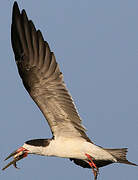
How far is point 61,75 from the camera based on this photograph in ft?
40.3

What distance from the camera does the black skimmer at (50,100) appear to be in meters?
12.4

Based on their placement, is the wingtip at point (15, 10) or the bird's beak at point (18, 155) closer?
the wingtip at point (15, 10)

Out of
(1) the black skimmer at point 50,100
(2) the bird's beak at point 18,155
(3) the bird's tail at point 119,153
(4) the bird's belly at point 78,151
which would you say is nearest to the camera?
(1) the black skimmer at point 50,100

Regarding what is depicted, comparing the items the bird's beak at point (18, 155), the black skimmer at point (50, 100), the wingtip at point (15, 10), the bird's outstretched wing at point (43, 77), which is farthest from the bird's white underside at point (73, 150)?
the wingtip at point (15, 10)

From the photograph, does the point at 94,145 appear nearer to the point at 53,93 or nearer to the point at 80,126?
the point at 80,126

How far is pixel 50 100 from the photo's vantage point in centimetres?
1248

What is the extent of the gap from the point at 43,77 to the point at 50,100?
1.59 ft

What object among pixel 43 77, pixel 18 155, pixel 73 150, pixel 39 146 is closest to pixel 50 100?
pixel 43 77

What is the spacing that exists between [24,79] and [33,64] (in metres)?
0.36

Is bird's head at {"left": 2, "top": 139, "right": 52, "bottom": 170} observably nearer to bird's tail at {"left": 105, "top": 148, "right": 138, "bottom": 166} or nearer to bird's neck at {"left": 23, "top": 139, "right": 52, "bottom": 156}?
bird's neck at {"left": 23, "top": 139, "right": 52, "bottom": 156}

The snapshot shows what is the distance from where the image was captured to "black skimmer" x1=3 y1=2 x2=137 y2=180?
40.7 ft

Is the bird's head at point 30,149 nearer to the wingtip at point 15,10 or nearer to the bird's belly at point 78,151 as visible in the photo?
the bird's belly at point 78,151

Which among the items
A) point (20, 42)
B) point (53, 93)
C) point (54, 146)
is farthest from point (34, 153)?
point (20, 42)

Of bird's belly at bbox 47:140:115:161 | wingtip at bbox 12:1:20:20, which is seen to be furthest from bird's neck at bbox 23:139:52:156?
wingtip at bbox 12:1:20:20
